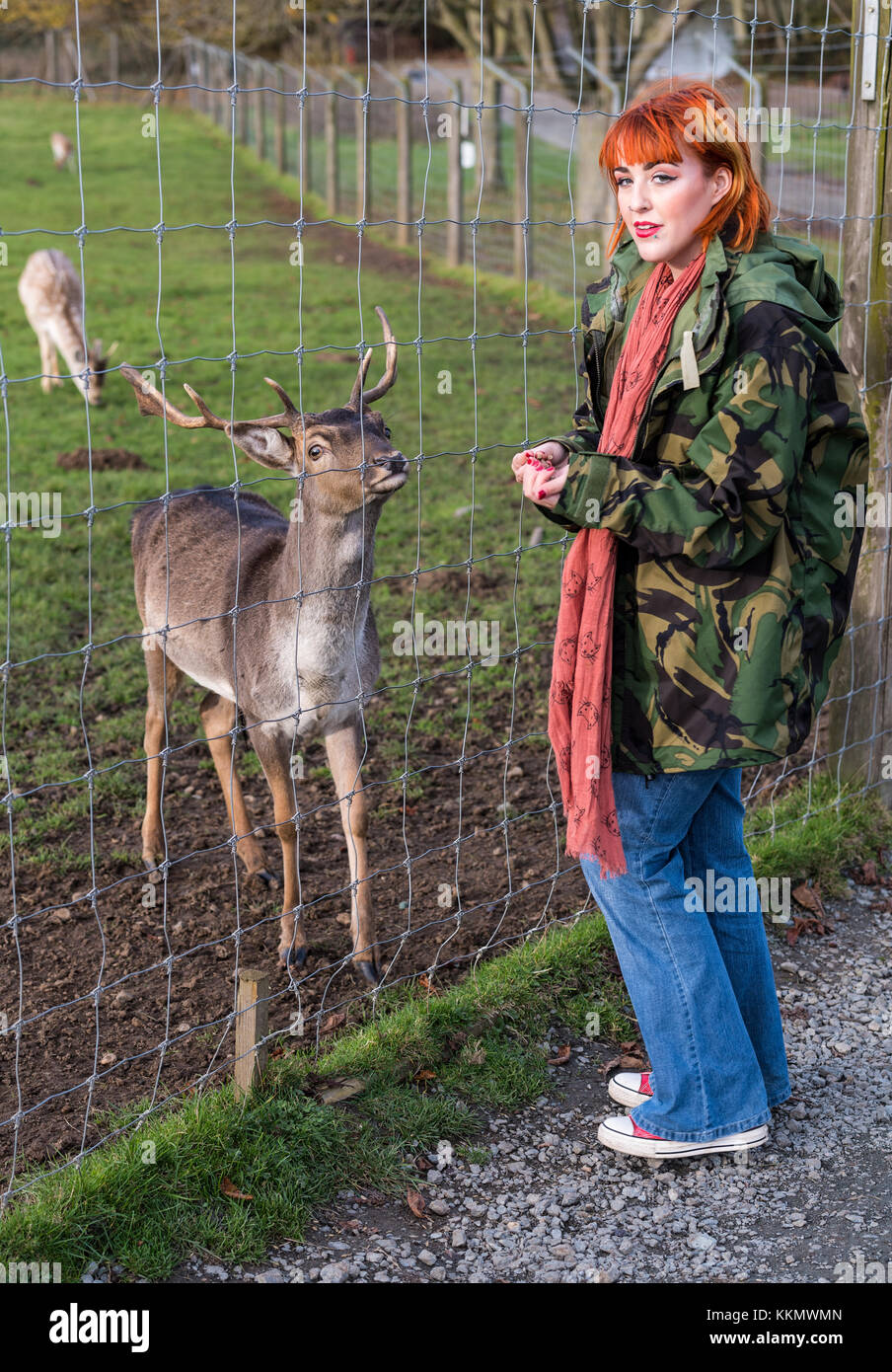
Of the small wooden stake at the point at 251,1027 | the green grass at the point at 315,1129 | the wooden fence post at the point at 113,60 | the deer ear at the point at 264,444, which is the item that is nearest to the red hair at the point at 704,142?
the deer ear at the point at 264,444

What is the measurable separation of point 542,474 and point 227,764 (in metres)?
2.73

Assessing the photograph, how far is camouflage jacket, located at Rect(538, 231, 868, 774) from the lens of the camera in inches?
108

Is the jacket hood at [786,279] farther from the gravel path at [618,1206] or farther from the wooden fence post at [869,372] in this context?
the gravel path at [618,1206]

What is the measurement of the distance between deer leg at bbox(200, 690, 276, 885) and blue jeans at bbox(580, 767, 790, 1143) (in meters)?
1.88

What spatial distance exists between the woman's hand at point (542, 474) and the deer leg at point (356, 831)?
1.64 metres

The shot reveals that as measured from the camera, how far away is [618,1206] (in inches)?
132

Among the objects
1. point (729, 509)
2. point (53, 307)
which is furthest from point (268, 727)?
point (53, 307)

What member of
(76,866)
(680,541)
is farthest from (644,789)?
(76,866)

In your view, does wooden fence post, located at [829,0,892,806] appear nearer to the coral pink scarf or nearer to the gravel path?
the gravel path

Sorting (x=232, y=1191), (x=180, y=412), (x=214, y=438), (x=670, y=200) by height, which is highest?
(x=670, y=200)

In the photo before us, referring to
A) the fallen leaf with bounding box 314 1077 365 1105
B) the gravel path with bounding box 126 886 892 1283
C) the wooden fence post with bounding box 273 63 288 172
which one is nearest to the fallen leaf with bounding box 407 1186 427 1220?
the gravel path with bounding box 126 886 892 1283

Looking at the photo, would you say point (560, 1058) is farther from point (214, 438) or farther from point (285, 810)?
point (214, 438)
